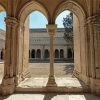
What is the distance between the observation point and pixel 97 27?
6.50 m

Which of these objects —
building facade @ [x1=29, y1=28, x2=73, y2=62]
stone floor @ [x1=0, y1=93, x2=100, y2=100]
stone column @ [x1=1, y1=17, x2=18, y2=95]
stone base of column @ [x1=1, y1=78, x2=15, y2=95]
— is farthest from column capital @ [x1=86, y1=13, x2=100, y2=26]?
building facade @ [x1=29, y1=28, x2=73, y2=62]

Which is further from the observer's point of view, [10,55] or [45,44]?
[45,44]

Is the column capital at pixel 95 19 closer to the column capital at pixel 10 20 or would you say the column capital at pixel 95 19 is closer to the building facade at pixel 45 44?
the column capital at pixel 10 20

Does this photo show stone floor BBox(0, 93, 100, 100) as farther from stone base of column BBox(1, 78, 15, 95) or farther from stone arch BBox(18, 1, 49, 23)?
stone arch BBox(18, 1, 49, 23)

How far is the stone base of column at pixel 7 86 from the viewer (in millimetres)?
6278

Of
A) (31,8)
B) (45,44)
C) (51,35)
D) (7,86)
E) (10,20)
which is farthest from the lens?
(45,44)

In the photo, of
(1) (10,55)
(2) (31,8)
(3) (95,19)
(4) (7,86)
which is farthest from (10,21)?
(3) (95,19)

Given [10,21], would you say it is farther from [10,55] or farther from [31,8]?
[31,8]

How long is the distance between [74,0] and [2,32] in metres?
24.0

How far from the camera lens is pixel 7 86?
6.34 meters

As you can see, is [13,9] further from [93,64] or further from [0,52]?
[0,52]

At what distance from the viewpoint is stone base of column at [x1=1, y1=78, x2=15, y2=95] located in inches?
247

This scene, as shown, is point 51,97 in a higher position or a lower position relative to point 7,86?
lower

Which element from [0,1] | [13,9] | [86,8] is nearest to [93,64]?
[86,8]
